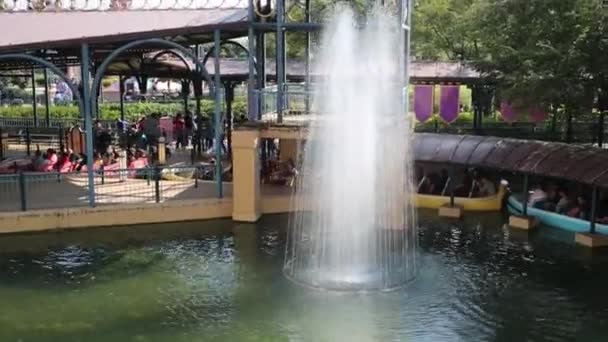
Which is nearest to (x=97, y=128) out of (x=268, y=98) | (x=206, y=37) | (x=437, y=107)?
(x=206, y=37)

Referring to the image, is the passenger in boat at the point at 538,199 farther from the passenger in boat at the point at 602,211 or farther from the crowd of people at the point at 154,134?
the crowd of people at the point at 154,134

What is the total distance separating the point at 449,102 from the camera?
26.4m

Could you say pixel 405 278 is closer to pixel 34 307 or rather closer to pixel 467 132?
pixel 34 307

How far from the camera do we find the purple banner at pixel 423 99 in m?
26.5

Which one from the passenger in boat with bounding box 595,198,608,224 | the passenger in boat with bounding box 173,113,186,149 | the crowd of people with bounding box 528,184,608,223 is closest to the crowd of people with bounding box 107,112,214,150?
the passenger in boat with bounding box 173,113,186,149

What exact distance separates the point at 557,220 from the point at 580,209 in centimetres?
58

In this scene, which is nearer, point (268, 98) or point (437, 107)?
point (268, 98)

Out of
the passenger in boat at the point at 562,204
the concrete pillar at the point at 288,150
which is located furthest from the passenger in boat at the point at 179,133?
the passenger in boat at the point at 562,204

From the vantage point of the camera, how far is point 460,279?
13.3m

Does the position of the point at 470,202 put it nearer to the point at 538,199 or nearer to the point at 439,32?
the point at 538,199

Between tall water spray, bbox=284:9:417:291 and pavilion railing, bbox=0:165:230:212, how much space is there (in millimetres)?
3746

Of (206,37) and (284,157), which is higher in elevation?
(206,37)

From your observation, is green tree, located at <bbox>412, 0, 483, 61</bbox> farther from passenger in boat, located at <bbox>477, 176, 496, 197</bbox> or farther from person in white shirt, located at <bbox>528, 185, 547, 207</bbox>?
person in white shirt, located at <bbox>528, 185, 547, 207</bbox>

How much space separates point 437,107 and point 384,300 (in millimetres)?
15790
